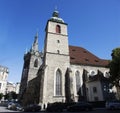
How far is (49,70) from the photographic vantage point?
31.1 m

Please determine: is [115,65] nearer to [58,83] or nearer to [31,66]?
[58,83]

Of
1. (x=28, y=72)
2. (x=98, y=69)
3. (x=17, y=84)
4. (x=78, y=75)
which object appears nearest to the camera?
(x=78, y=75)

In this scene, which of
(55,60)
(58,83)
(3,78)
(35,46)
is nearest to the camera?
(58,83)

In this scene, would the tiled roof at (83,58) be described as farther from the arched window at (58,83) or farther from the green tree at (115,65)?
the green tree at (115,65)

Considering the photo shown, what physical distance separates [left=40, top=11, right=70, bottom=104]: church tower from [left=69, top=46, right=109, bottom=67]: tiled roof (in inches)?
106

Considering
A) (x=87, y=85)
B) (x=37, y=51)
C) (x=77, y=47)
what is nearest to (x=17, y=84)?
(x=37, y=51)

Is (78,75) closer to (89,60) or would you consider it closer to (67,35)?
(89,60)

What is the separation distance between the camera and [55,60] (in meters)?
32.7

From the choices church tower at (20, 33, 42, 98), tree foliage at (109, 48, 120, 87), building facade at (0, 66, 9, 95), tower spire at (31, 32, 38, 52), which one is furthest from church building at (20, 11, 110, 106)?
building facade at (0, 66, 9, 95)

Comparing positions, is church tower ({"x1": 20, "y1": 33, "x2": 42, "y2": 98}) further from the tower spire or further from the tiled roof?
the tiled roof

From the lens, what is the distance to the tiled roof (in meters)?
35.3

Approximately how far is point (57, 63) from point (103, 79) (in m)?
10.2

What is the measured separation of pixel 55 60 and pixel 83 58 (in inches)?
321

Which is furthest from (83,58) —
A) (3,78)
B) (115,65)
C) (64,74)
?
(3,78)
